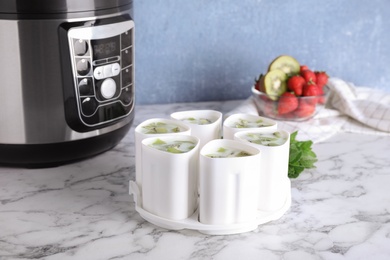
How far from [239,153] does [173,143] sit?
0.34 feet

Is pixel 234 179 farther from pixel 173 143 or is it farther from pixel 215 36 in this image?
pixel 215 36

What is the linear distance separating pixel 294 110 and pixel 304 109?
0.07ft

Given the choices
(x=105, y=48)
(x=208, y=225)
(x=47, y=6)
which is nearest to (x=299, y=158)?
(x=208, y=225)

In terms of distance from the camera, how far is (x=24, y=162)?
1223mm

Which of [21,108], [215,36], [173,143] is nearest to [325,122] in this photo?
[215,36]

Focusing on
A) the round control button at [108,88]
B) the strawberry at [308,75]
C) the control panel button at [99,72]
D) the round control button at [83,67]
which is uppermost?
the round control button at [83,67]

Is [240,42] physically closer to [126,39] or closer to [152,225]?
[126,39]

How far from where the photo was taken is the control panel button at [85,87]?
3.90 feet

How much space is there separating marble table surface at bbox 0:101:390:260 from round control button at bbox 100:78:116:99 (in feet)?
0.46

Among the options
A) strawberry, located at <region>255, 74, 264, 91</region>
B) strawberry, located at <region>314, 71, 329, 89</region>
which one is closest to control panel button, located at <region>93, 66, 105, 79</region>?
strawberry, located at <region>255, 74, 264, 91</region>

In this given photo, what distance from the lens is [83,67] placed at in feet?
3.88

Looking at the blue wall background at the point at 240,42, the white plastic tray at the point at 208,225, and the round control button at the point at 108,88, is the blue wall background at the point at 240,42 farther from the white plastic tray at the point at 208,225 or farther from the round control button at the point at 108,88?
the white plastic tray at the point at 208,225

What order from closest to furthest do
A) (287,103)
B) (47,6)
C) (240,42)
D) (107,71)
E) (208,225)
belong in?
(208,225) < (47,6) < (107,71) < (287,103) < (240,42)

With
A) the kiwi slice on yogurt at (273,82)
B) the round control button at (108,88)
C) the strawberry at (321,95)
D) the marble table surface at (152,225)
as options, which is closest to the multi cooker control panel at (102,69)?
the round control button at (108,88)
